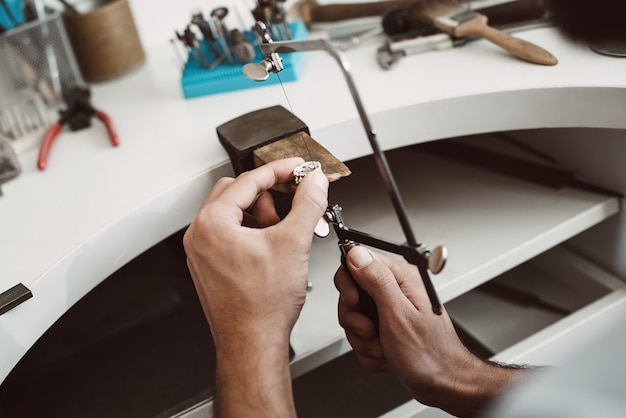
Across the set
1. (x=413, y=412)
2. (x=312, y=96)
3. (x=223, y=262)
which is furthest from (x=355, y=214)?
(x=223, y=262)

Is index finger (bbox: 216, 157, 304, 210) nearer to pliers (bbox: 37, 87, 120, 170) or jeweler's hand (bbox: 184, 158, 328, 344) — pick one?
jeweler's hand (bbox: 184, 158, 328, 344)

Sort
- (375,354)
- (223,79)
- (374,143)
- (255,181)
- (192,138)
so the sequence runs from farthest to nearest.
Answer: (223,79) → (192,138) → (375,354) → (255,181) → (374,143)

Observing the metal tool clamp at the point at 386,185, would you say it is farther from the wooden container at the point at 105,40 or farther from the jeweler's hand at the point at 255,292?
the wooden container at the point at 105,40

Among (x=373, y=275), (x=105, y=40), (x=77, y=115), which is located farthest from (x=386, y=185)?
(x=105, y=40)

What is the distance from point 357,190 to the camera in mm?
1211

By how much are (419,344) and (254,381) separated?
0.76 feet

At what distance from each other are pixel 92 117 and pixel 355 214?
1.72ft

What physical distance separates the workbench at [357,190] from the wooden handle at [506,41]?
0.06ft

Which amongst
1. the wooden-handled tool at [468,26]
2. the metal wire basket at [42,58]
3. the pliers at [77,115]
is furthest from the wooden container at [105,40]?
the wooden-handled tool at [468,26]

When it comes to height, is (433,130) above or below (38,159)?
below

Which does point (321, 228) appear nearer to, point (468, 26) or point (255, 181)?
point (255, 181)

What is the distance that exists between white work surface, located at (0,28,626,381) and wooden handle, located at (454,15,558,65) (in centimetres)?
2

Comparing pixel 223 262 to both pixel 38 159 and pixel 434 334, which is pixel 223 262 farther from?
pixel 38 159

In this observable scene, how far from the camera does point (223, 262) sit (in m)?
0.64
